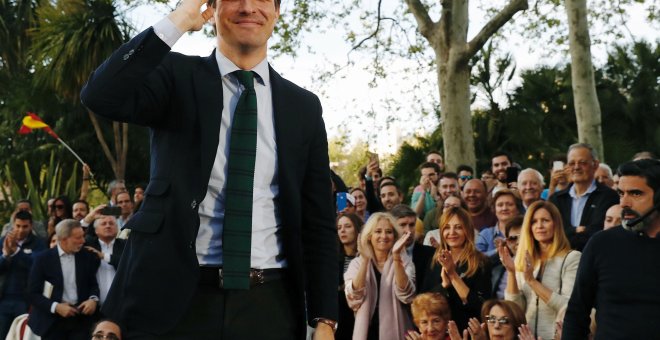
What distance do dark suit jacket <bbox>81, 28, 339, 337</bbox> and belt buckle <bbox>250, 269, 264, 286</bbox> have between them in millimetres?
121

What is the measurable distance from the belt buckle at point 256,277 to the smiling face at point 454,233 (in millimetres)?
5018

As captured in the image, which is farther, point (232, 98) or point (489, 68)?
point (489, 68)

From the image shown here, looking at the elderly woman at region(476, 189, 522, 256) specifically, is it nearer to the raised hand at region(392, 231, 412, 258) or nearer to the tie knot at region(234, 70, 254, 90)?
the raised hand at region(392, 231, 412, 258)

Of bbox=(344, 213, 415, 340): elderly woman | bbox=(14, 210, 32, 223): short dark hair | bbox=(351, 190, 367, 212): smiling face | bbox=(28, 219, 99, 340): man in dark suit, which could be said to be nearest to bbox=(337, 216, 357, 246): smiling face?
bbox=(344, 213, 415, 340): elderly woman

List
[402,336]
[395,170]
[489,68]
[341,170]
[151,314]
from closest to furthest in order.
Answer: [151,314] → [402,336] → [395,170] → [489,68] → [341,170]

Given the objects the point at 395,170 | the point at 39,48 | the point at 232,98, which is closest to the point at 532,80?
the point at 395,170

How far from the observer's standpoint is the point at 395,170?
18219 mm

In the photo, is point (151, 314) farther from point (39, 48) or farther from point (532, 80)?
point (39, 48)

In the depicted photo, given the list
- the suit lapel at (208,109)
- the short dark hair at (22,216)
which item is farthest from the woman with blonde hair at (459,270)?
the short dark hair at (22,216)

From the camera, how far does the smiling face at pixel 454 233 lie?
7.68 meters

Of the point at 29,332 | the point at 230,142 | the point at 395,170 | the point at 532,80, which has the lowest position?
the point at 29,332

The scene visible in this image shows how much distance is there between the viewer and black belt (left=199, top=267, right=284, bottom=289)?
2734 mm

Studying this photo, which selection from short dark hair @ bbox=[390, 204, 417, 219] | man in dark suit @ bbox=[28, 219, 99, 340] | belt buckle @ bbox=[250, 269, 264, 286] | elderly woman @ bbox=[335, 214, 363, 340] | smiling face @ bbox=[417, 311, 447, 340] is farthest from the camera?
man in dark suit @ bbox=[28, 219, 99, 340]

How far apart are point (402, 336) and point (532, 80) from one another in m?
13.9
